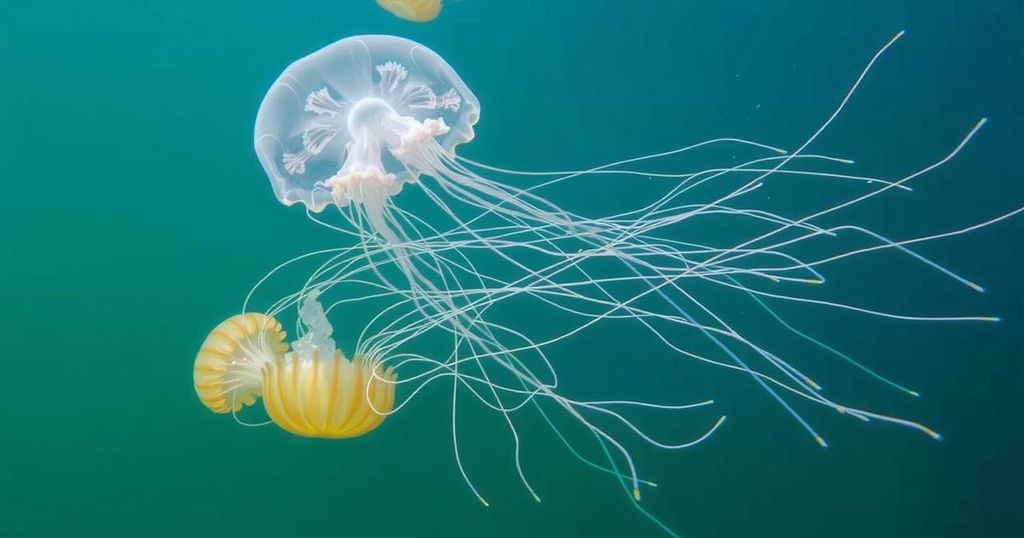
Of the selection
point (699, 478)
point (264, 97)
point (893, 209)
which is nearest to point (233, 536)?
point (264, 97)

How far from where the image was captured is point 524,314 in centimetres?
346

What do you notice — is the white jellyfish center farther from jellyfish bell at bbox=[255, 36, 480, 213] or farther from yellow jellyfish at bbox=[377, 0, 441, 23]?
yellow jellyfish at bbox=[377, 0, 441, 23]

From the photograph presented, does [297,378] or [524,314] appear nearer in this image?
[297,378]

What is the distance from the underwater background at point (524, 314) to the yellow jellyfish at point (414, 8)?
0.13 feet

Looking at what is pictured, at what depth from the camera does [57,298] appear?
10.5ft

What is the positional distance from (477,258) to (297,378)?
102 cm

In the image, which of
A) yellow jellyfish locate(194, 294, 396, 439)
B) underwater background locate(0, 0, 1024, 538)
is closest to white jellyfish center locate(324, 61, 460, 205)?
underwater background locate(0, 0, 1024, 538)

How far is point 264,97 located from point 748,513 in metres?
3.27

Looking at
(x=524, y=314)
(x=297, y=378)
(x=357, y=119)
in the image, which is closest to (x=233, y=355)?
(x=297, y=378)

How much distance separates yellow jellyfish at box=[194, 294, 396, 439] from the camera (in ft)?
9.29

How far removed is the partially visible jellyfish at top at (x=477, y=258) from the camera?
2879mm

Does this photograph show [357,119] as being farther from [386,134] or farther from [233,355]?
[233,355]

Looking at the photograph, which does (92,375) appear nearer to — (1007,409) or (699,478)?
(699,478)

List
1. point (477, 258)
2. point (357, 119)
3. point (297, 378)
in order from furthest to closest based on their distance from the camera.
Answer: point (477, 258) < point (357, 119) < point (297, 378)
